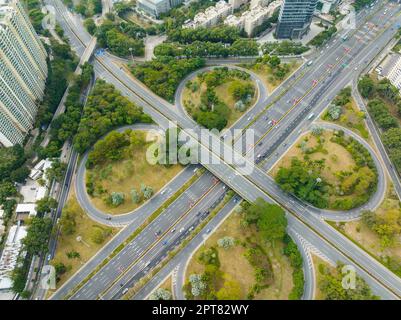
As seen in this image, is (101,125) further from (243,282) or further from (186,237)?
(243,282)

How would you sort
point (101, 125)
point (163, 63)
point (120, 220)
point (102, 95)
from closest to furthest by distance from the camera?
1. point (120, 220)
2. point (101, 125)
3. point (102, 95)
4. point (163, 63)

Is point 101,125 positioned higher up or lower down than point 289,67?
higher up

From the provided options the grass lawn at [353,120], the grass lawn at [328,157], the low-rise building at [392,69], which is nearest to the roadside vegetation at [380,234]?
the grass lawn at [328,157]

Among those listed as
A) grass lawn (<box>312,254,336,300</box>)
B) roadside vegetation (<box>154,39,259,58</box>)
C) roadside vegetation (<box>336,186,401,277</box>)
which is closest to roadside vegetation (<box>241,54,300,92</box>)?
roadside vegetation (<box>154,39,259,58</box>)

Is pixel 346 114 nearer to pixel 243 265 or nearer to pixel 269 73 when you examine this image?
pixel 269 73

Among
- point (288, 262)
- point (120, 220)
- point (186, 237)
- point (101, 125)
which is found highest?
point (101, 125)

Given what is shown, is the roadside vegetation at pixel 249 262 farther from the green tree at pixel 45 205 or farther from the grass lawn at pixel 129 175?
the green tree at pixel 45 205

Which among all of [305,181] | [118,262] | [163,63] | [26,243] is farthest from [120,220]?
[163,63]

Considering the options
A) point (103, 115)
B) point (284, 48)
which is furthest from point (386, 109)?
point (103, 115)
